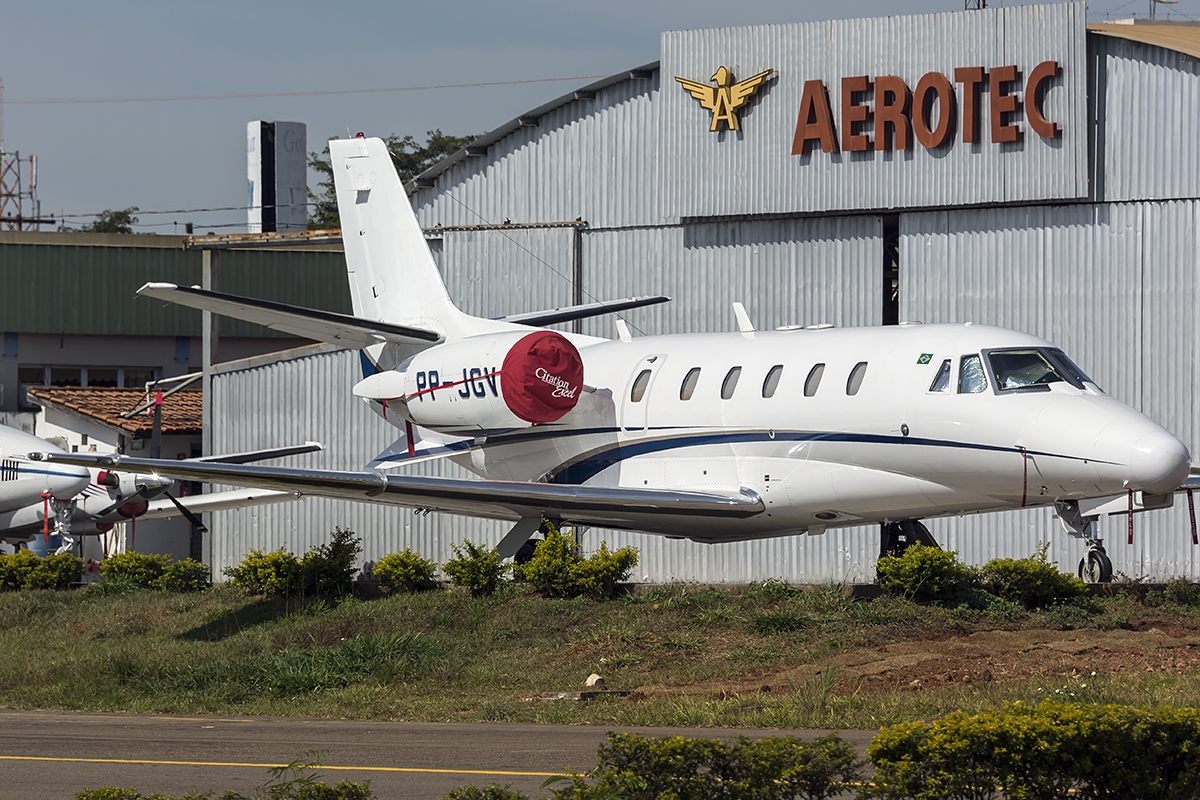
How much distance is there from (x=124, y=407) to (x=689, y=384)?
2402cm

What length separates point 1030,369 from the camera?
16953mm

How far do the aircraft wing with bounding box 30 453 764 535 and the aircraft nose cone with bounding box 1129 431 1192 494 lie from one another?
4.79m

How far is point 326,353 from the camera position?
3105 cm

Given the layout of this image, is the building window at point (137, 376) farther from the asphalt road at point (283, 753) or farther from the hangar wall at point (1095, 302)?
the asphalt road at point (283, 753)

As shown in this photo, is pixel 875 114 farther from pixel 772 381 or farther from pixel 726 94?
pixel 772 381

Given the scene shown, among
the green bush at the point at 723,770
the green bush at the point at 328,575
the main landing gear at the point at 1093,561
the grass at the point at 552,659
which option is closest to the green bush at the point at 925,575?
the grass at the point at 552,659

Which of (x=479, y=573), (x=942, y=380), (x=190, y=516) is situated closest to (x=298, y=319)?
(x=479, y=573)

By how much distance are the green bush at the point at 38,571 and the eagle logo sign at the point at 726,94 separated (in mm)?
16325

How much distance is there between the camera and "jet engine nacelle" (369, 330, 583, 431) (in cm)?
2078

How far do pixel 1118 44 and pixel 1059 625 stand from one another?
35.9 ft

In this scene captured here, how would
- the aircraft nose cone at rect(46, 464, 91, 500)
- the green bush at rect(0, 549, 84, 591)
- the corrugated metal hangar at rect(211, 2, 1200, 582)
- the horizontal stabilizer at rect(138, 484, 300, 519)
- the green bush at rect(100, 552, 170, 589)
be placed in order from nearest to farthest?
1. the corrugated metal hangar at rect(211, 2, 1200, 582)
2. the horizontal stabilizer at rect(138, 484, 300, 519)
3. the green bush at rect(100, 552, 170, 589)
4. the green bush at rect(0, 549, 84, 591)
5. the aircraft nose cone at rect(46, 464, 91, 500)

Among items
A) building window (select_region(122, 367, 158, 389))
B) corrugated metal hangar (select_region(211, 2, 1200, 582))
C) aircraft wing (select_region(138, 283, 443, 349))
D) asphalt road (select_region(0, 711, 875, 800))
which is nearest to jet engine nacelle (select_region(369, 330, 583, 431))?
aircraft wing (select_region(138, 283, 443, 349))

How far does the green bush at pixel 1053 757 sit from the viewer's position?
7.56 m

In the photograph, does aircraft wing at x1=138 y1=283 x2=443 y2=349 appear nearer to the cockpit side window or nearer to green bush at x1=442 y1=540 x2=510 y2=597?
green bush at x1=442 y1=540 x2=510 y2=597
